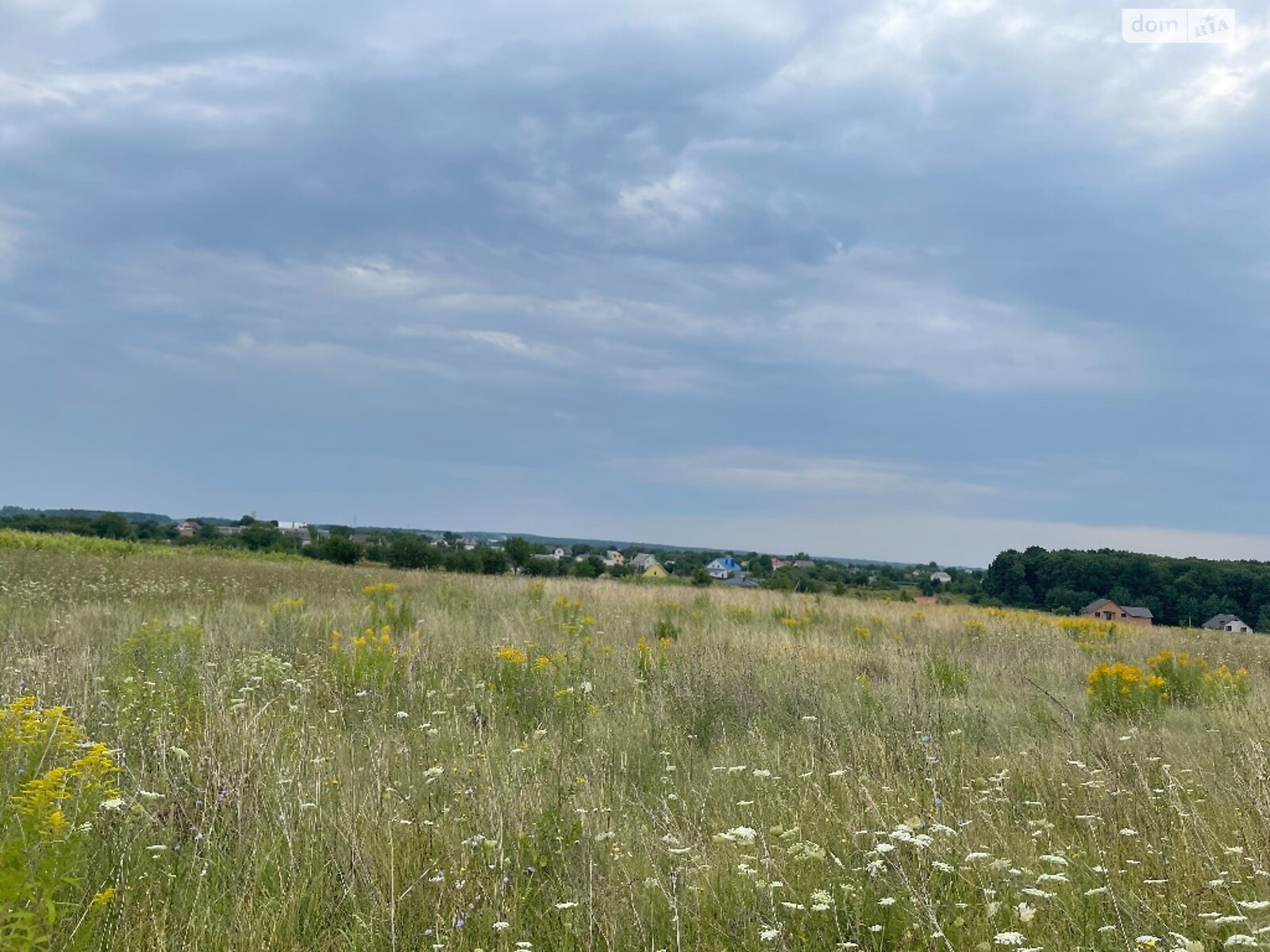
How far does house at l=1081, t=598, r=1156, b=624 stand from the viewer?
23.0m

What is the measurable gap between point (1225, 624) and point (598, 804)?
24.3 metres

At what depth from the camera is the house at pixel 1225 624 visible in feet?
68.0

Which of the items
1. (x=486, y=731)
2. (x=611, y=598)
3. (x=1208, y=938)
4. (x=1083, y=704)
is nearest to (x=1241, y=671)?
(x=1083, y=704)

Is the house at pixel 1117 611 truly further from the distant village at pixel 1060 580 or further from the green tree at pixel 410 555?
the green tree at pixel 410 555

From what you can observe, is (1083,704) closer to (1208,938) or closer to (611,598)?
(1208,938)

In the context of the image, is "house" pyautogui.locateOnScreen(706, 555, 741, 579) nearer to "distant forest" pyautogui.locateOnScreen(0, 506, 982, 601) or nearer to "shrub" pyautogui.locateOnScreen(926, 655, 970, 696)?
"distant forest" pyautogui.locateOnScreen(0, 506, 982, 601)

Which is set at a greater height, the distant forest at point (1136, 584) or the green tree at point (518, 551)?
the distant forest at point (1136, 584)

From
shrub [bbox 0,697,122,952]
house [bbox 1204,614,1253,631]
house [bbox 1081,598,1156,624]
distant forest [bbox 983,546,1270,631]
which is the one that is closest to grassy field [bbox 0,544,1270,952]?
shrub [bbox 0,697,122,952]

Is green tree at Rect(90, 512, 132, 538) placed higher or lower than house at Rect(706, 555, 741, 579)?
higher

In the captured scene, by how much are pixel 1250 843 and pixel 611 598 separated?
13.0 meters

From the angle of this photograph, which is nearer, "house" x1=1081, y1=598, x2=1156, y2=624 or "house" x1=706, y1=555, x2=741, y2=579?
"house" x1=1081, y1=598, x2=1156, y2=624

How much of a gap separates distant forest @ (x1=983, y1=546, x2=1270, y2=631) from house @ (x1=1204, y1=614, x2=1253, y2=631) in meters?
0.22

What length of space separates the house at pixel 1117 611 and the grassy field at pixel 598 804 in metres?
16.7

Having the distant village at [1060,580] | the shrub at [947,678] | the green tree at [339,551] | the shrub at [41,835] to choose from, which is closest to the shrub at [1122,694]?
the shrub at [947,678]
